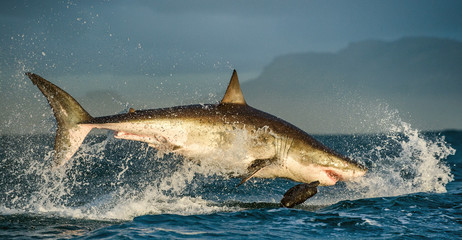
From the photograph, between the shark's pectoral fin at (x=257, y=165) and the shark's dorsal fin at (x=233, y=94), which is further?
the shark's dorsal fin at (x=233, y=94)

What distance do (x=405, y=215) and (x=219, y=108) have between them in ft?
14.7

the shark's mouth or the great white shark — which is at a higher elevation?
the great white shark

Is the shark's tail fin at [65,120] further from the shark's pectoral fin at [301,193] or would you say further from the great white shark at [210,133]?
the shark's pectoral fin at [301,193]

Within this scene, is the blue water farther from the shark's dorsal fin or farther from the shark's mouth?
the shark's dorsal fin

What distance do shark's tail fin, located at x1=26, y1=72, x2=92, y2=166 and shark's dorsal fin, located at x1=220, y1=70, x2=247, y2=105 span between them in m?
2.83

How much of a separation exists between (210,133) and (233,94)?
1059 mm

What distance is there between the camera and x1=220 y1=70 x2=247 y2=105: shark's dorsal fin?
30.1 feet

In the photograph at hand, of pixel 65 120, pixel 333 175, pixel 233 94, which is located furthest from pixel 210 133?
pixel 333 175

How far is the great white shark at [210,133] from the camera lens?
869 cm

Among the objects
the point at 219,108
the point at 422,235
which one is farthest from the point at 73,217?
the point at 422,235

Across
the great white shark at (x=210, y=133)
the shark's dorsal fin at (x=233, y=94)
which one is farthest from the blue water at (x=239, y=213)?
the shark's dorsal fin at (x=233, y=94)

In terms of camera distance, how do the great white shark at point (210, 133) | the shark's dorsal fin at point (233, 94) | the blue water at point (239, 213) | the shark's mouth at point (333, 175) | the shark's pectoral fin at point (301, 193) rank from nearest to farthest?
the blue water at point (239, 213)
the great white shark at point (210, 133)
the shark's pectoral fin at point (301, 193)
the shark's dorsal fin at point (233, 94)
the shark's mouth at point (333, 175)

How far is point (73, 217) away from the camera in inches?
A: 353

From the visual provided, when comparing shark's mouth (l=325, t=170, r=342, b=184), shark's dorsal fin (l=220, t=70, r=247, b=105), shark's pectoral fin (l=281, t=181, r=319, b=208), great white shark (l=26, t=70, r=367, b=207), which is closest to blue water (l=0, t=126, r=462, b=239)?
shark's pectoral fin (l=281, t=181, r=319, b=208)
